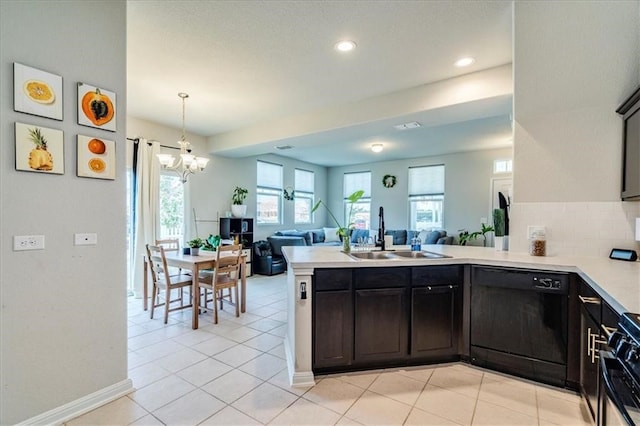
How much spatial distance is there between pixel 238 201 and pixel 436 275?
184 inches

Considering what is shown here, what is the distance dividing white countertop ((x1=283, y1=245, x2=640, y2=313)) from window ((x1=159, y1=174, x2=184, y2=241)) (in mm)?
3376

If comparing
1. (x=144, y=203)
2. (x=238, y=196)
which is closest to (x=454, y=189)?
(x=238, y=196)

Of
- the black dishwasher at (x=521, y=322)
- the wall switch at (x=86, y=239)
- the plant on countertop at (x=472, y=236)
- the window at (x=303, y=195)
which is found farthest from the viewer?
the window at (x=303, y=195)

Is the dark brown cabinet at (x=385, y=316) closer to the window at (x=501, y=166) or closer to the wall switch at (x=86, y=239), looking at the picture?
the wall switch at (x=86, y=239)

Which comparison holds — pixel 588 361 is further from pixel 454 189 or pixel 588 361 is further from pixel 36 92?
pixel 454 189

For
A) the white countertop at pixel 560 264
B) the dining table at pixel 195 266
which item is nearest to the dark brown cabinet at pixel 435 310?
the white countertop at pixel 560 264

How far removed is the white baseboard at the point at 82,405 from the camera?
1819mm

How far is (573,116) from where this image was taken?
2.41 meters

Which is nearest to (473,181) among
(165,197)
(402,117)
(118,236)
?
(402,117)

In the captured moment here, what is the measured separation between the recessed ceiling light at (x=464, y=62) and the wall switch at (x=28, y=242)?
365cm

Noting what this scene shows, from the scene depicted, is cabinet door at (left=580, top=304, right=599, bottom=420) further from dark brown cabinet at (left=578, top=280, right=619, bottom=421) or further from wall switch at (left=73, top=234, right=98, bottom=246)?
wall switch at (left=73, top=234, right=98, bottom=246)

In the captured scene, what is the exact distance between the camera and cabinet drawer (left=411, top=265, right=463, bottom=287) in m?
2.46

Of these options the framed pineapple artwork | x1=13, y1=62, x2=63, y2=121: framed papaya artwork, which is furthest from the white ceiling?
the framed pineapple artwork

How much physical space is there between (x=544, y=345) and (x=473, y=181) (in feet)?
18.0
